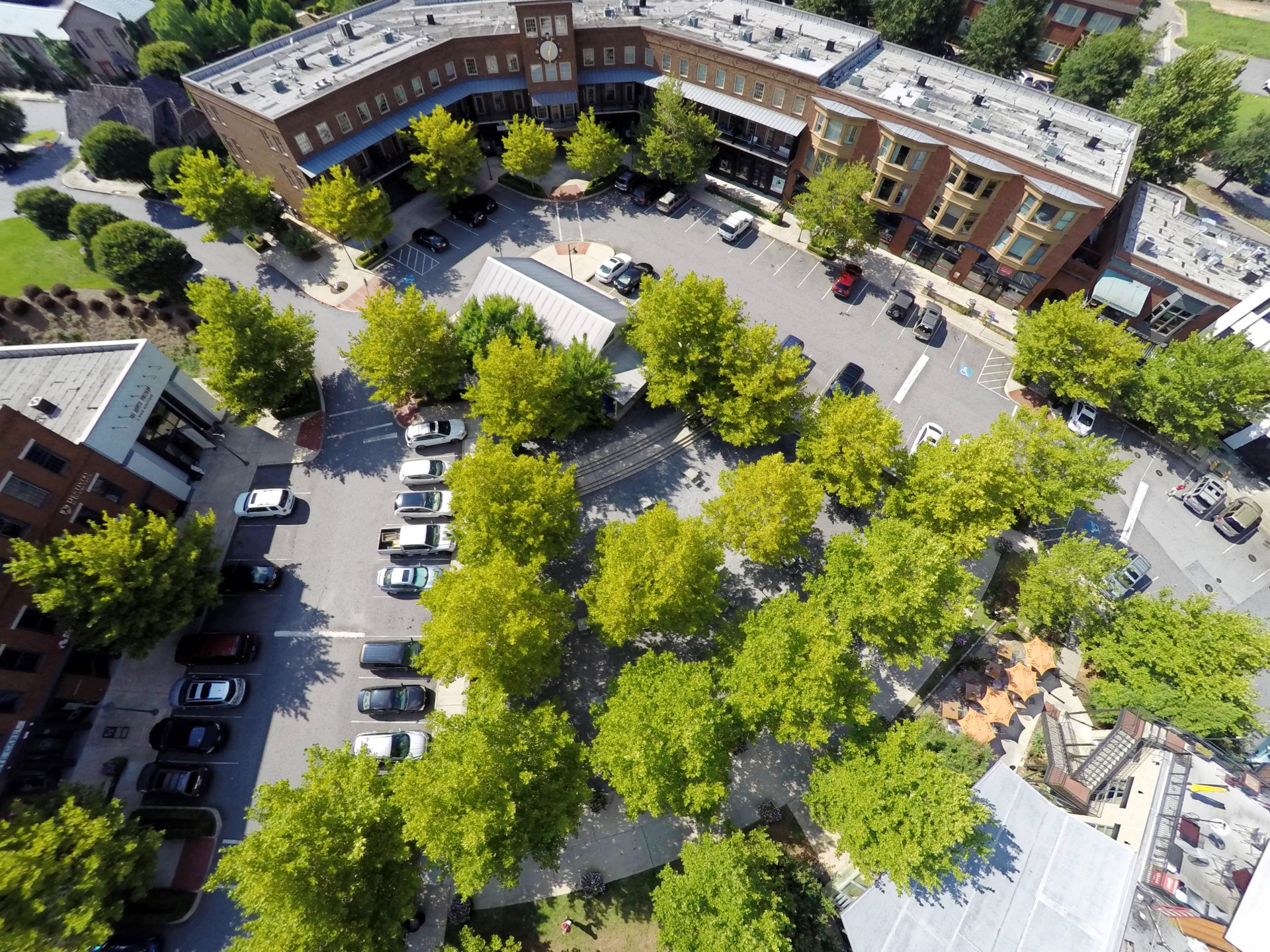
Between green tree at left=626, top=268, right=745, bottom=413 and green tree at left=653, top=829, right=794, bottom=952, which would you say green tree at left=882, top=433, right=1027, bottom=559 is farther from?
green tree at left=653, top=829, right=794, bottom=952

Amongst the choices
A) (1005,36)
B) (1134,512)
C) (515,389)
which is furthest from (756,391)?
(1005,36)

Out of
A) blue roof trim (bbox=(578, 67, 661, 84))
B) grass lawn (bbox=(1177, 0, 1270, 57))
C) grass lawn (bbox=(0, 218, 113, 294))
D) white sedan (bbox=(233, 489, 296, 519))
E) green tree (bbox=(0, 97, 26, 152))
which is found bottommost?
white sedan (bbox=(233, 489, 296, 519))

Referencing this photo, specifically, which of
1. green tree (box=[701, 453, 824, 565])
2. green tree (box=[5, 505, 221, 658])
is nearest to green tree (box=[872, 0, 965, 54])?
green tree (box=[701, 453, 824, 565])

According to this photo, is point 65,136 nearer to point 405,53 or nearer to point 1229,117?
point 405,53

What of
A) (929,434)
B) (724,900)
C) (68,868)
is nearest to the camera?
(724,900)

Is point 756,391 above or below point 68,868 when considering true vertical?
above

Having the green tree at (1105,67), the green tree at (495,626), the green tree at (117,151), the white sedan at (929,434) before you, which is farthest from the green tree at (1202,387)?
the green tree at (117,151)

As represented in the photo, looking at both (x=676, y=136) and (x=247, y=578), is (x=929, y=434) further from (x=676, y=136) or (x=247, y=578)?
(x=247, y=578)
